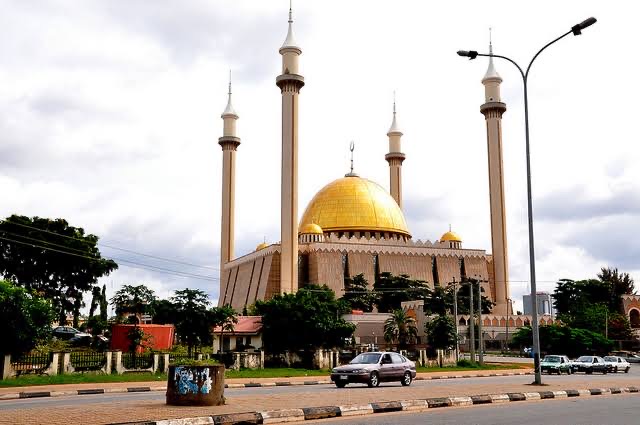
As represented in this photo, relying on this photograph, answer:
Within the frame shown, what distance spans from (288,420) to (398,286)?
6865 centimetres

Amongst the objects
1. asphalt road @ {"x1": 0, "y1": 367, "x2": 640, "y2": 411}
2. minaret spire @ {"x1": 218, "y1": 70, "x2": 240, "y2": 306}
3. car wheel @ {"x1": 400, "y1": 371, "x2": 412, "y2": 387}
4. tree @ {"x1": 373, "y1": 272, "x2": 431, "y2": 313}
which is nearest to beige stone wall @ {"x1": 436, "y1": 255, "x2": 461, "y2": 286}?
tree @ {"x1": 373, "y1": 272, "x2": 431, "y2": 313}

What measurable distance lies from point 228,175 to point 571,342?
4701 centimetres

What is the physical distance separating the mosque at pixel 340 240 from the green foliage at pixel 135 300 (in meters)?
33.8

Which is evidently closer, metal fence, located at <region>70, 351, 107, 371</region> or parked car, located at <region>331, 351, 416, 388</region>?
parked car, located at <region>331, 351, 416, 388</region>

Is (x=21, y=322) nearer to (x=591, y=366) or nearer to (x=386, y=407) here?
(x=386, y=407)

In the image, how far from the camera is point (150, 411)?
1316cm

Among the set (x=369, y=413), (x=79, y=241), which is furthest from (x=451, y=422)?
(x=79, y=241)

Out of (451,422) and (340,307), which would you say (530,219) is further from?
(340,307)

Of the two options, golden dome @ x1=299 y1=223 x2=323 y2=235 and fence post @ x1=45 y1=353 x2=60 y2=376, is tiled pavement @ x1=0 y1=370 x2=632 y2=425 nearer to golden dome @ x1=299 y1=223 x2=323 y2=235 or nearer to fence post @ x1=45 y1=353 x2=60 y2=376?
fence post @ x1=45 y1=353 x2=60 y2=376

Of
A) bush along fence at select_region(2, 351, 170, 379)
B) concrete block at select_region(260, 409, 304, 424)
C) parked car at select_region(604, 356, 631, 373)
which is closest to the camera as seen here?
concrete block at select_region(260, 409, 304, 424)

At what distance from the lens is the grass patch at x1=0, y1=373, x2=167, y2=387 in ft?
83.4

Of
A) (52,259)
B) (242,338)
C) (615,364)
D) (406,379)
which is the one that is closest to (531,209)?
(406,379)

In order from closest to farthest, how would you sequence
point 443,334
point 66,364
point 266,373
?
1. point 66,364
2. point 266,373
3. point 443,334

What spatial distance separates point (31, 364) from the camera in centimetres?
2841
